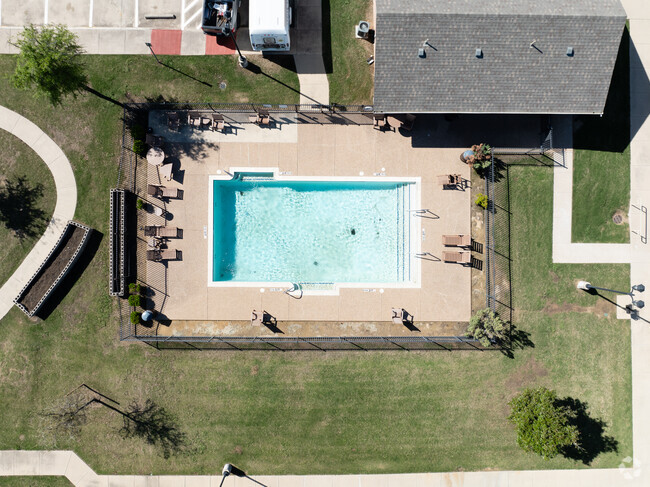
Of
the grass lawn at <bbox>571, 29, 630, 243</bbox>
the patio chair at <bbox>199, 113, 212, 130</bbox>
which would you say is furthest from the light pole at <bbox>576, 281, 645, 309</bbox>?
the patio chair at <bbox>199, 113, 212, 130</bbox>

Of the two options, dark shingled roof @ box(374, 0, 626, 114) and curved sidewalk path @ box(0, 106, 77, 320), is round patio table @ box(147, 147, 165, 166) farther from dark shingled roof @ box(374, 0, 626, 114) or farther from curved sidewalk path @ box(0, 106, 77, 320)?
dark shingled roof @ box(374, 0, 626, 114)

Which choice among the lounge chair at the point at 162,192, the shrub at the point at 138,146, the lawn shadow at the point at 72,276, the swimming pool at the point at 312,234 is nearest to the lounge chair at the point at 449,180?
the swimming pool at the point at 312,234

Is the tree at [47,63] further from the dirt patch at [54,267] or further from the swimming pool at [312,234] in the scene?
the swimming pool at [312,234]

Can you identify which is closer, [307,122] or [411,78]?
[411,78]

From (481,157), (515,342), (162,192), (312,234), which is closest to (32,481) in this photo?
(162,192)

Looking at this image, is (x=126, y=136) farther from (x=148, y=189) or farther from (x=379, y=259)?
(x=379, y=259)

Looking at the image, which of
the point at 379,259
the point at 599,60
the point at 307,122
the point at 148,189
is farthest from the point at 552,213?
the point at 148,189

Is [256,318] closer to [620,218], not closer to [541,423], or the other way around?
[541,423]
